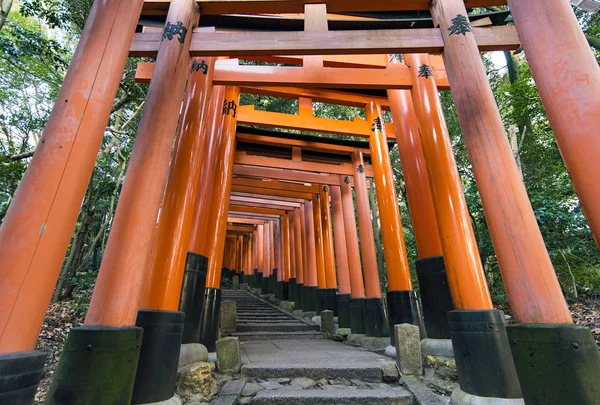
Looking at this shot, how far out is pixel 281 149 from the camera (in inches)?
375

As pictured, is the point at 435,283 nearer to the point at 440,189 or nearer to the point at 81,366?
the point at 440,189

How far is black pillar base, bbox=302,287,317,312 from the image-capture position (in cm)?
1101

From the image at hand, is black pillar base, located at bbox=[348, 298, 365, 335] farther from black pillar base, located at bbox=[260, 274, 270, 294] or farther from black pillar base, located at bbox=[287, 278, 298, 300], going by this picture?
black pillar base, located at bbox=[260, 274, 270, 294]

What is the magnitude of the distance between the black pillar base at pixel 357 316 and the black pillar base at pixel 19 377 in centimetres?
684

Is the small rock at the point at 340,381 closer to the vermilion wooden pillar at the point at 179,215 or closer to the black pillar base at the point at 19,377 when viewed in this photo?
the vermilion wooden pillar at the point at 179,215

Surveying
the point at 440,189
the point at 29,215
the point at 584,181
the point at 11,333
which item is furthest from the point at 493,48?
the point at 11,333

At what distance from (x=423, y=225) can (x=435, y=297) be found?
1106 mm

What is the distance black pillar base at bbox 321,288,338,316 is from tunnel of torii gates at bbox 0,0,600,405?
14.4 ft

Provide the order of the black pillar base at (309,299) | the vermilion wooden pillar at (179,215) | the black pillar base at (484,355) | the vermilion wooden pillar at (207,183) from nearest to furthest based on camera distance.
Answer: the black pillar base at (484,355) < the vermilion wooden pillar at (179,215) < the vermilion wooden pillar at (207,183) < the black pillar base at (309,299)

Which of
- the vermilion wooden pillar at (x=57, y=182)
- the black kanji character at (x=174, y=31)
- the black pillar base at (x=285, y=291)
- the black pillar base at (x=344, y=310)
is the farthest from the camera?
the black pillar base at (x=285, y=291)

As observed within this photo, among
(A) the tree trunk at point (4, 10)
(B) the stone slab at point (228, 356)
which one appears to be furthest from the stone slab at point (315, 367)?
(A) the tree trunk at point (4, 10)

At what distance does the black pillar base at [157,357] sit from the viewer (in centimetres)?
286

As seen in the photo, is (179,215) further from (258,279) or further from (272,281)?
(258,279)

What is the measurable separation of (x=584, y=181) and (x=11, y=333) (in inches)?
143
